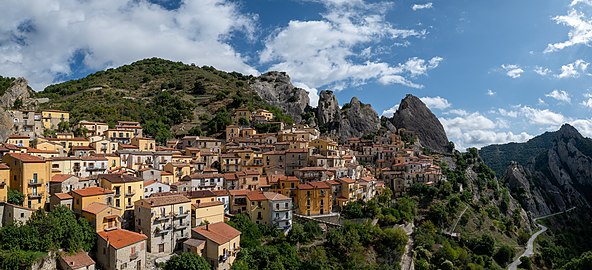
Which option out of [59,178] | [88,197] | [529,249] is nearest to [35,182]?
[59,178]

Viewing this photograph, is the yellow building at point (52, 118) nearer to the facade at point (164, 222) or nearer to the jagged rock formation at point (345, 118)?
the facade at point (164, 222)

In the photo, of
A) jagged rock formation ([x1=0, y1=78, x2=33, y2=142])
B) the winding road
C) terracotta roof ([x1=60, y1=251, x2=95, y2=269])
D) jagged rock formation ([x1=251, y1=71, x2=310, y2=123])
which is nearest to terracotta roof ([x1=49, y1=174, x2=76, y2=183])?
terracotta roof ([x1=60, y1=251, x2=95, y2=269])

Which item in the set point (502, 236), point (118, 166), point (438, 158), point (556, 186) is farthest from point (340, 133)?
point (556, 186)

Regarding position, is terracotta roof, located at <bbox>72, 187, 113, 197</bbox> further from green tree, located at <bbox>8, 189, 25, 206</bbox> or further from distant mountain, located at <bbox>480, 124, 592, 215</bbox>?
distant mountain, located at <bbox>480, 124, 592, 215</bbox>

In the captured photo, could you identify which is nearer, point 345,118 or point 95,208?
point 95,208

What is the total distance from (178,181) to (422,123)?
2746 inches

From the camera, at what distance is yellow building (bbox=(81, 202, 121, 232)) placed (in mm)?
30344

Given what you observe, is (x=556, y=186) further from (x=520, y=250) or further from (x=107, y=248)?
(x=107, y=248)

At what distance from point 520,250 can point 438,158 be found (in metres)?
23.4

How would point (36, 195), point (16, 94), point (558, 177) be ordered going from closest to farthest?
1. point (36, 195)
2. point (16, 94)
3. point (558, 177)

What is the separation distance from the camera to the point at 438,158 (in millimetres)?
82562

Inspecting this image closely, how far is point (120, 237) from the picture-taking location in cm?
2953

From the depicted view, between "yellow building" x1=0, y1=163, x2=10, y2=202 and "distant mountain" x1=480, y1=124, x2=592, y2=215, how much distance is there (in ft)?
309

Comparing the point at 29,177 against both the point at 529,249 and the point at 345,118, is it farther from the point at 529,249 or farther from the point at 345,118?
the point at 529,249
